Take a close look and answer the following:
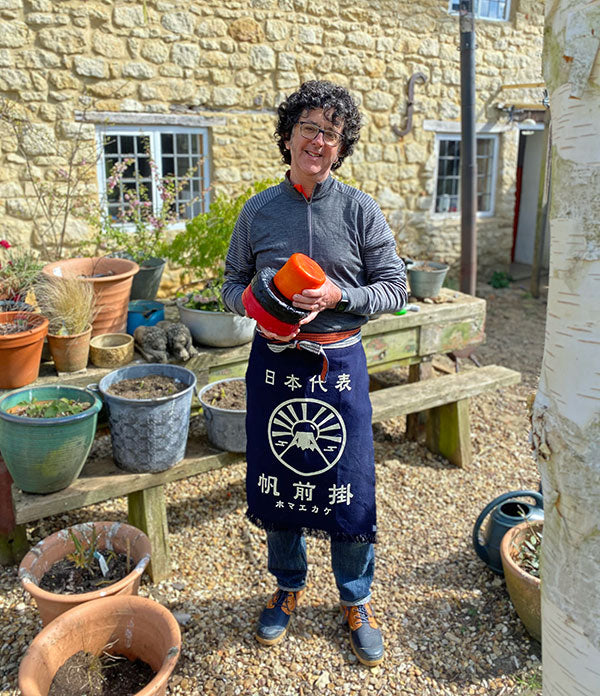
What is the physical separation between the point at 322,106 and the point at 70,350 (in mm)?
1851

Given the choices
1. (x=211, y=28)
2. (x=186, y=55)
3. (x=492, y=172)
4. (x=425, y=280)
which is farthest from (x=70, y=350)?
(x=492, y=172)

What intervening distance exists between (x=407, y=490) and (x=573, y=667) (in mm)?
2565

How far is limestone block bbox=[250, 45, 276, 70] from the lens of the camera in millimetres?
6652

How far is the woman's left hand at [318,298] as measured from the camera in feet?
6.62

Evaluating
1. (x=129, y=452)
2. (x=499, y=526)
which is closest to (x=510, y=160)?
(x=499, y=526)

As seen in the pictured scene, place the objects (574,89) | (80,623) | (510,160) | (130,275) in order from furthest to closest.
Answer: (510,160)
(130,275)
(80,623)
(574,89)

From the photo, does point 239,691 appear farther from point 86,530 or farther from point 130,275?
point 130,275

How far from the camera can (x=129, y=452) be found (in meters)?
2.93

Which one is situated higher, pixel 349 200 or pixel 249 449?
pixel 349 200

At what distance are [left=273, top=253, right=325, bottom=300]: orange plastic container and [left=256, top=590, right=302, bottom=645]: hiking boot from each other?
4.72 feet

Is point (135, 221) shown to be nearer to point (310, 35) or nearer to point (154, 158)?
point (154, 158)

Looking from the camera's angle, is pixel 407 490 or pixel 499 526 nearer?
pixel 499 526

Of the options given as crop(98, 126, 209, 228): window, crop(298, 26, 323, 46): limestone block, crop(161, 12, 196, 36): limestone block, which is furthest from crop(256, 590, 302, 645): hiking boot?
crop(298, 26, 323, 46): limestone block

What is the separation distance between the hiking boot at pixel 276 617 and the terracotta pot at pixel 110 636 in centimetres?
53
